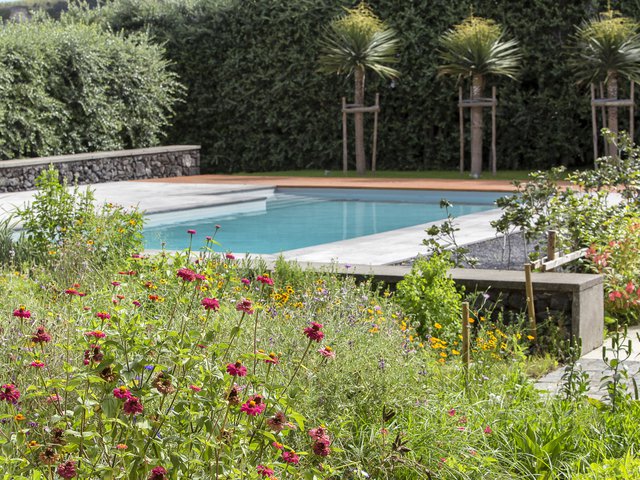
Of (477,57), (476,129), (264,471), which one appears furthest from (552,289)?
(476,129)

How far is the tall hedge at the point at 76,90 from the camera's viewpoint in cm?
1441

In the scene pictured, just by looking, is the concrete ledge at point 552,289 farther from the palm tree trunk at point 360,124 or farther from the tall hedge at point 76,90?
the palm tree trunk at point 360,124

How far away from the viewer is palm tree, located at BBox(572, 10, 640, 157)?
13.3 meters

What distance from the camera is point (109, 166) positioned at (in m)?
15.3

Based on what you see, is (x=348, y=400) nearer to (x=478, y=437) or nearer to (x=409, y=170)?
(x=478, y=437)

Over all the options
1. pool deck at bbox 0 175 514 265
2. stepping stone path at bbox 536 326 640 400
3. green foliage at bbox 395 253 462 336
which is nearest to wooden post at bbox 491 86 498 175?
pool deck at bbox 0 175 514 265

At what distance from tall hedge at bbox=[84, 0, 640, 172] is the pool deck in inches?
67.3

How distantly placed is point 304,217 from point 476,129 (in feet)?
13.0

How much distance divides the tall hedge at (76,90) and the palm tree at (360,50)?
10.1 ft

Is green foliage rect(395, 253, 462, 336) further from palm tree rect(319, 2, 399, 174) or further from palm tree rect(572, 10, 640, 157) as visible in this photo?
palm tree rect(319, 2, 399, 174)

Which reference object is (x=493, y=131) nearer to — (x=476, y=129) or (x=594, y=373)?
(x=476, y=129)

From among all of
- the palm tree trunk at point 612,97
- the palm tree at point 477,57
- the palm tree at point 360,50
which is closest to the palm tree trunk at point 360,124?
the palm tree at point 360,50

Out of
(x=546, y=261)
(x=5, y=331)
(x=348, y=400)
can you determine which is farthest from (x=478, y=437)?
(x=546, y=261)

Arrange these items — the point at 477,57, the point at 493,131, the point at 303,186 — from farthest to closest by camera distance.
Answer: the point at 493,131 → the point at 477,57 → the point at 303,186
